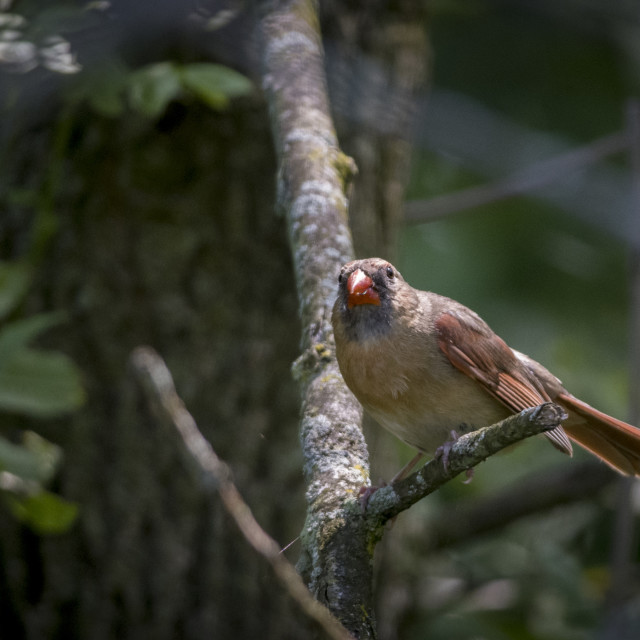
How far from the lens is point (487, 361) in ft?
10.7

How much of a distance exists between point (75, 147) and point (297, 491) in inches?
80.2

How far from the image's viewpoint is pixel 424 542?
16.6ft

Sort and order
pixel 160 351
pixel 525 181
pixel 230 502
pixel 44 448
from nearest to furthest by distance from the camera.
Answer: pixel 230 502, pixel 44 448, pixel 160 351, pixel 525 181

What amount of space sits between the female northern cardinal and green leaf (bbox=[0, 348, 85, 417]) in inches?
40.1

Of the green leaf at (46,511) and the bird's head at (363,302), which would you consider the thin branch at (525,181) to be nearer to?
the bird's head at (363,302)

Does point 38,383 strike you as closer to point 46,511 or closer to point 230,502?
point 46,511

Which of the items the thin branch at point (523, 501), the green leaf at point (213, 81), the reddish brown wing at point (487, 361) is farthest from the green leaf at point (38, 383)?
the thin branch at point (523, 501)

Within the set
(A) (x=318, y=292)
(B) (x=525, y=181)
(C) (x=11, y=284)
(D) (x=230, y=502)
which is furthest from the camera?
(B) (x=525, y=181)

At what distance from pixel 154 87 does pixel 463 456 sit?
1.99m

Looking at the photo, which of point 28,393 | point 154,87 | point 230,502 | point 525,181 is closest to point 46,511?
point 28,393

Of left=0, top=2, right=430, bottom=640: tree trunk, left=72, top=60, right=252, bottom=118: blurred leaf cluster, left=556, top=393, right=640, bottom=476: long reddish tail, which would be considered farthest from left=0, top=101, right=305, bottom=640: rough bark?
left=556, top=393, right=640, bottom=476: long reddish tail

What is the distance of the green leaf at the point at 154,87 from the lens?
10.7ft

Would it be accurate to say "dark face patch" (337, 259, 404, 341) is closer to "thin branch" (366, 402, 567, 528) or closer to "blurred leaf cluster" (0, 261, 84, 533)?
"thin branch" (366, 402, 567, 528)

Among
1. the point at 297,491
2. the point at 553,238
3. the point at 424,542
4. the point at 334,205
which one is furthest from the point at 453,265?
the point at 334,205
